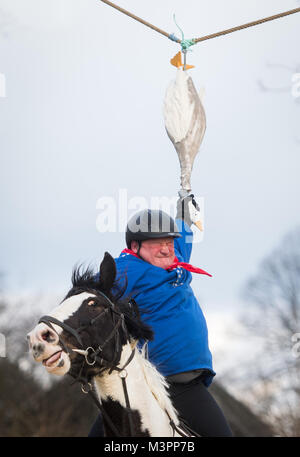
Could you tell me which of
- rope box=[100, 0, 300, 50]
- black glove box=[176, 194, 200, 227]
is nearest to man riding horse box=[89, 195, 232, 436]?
black glove box=[176, 194, 200, 227]

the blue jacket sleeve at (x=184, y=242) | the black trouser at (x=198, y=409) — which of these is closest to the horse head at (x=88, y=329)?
the black trouser at (x=198, y=409)

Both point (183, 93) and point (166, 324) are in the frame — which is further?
point (183, 93)

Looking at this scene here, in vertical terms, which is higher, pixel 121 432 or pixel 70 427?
pixel 121 432

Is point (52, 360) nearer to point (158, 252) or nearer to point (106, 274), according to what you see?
point (106, 274)

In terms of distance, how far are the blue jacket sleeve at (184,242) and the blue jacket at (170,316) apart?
0.66m

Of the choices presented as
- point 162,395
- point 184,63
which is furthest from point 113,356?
point 184,63

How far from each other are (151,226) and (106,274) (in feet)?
3.52

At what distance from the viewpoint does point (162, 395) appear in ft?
14.4

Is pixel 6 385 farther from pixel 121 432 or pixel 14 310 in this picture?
pixel 121 432

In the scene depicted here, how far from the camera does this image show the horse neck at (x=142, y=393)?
13.7 feet

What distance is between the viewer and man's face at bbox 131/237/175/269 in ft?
17.8
